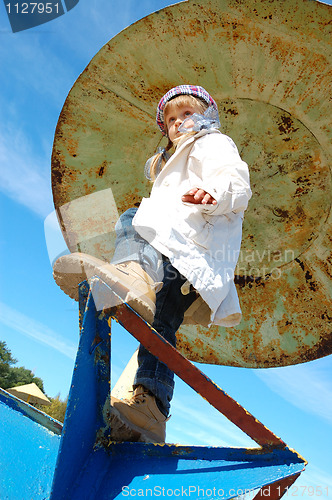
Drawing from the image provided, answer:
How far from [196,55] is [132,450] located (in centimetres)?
323

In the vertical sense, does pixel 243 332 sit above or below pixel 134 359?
above

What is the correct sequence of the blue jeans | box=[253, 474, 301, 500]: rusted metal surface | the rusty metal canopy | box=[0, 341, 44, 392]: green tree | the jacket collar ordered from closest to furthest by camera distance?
box=[253, 474, 301, 500]: rusted metal surface
the blue jeans
the jacket collar
the rusty metal canopy
box=[0, 341, 44, 392]: green tree

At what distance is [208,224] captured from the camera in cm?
226

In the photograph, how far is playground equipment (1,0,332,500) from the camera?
11.4 feet

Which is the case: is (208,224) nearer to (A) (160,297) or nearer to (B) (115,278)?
(A) (160,297)

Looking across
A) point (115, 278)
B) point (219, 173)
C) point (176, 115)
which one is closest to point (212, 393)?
point (115, 278)

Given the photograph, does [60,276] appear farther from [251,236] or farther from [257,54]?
A: [251,236]

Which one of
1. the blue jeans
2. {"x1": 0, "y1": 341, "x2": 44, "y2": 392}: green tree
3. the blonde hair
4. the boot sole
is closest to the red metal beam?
the boot sole

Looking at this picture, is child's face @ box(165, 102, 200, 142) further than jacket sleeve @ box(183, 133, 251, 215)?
Yes

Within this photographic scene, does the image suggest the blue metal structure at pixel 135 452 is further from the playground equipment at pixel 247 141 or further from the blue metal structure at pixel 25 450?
the playground equipment at pixel 247 141

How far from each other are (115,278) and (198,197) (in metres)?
0.70

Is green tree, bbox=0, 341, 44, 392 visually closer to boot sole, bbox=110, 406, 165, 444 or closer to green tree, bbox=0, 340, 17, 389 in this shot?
green tree, bbox=0, 340, 17, 389

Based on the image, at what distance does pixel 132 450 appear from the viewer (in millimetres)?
1670

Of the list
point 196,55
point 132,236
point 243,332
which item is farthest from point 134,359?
point 196,55
